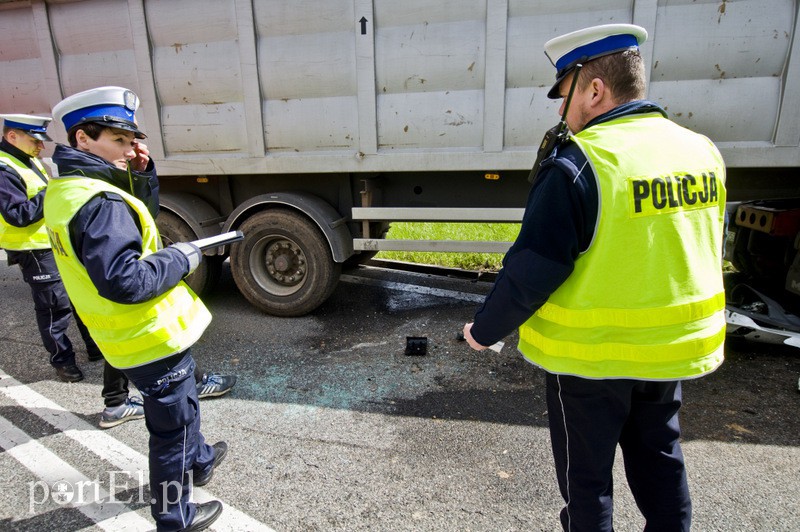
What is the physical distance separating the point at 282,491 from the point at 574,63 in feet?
7.20

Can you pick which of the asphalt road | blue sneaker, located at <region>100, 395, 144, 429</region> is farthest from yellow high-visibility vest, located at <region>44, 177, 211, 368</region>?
blue sneaker, located at <region>100, 395, 144, 429</region>

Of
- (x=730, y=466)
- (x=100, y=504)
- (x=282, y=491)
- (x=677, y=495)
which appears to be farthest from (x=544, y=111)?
(x=100, y=504)

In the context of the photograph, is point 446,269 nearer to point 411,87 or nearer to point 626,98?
point 411,87

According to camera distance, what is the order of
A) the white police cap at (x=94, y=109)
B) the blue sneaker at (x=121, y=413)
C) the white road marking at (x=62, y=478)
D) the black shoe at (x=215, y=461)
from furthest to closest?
the blue sneaker at (x=121, y=413) → the black shoe at (x=215, y=461) → the white road marking at (x=62, y=478) → the white police cap at (x=94, y=109)

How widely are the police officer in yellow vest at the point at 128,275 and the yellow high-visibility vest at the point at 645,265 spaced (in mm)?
1423

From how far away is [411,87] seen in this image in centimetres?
370

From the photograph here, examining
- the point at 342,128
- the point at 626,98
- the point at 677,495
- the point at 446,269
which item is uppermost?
the point at 626,98

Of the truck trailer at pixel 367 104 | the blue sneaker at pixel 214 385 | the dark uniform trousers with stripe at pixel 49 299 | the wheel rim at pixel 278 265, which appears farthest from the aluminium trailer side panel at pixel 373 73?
the blue sneaker at pixel 214 385

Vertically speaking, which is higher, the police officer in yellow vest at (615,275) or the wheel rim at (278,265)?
Answer: the police officer in yellow vest at (615,275)

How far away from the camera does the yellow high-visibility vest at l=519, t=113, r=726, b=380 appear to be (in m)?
1.37

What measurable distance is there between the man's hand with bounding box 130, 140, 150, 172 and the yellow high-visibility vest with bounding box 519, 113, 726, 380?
1788mm

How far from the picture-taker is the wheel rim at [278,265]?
4555 millimetres

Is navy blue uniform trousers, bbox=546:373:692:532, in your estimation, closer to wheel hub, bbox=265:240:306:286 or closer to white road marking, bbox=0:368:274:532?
white road marking, bbox=0:368:274:532

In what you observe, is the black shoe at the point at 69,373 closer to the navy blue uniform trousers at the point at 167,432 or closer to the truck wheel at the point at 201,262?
the truck wheel at the point at 201,262
